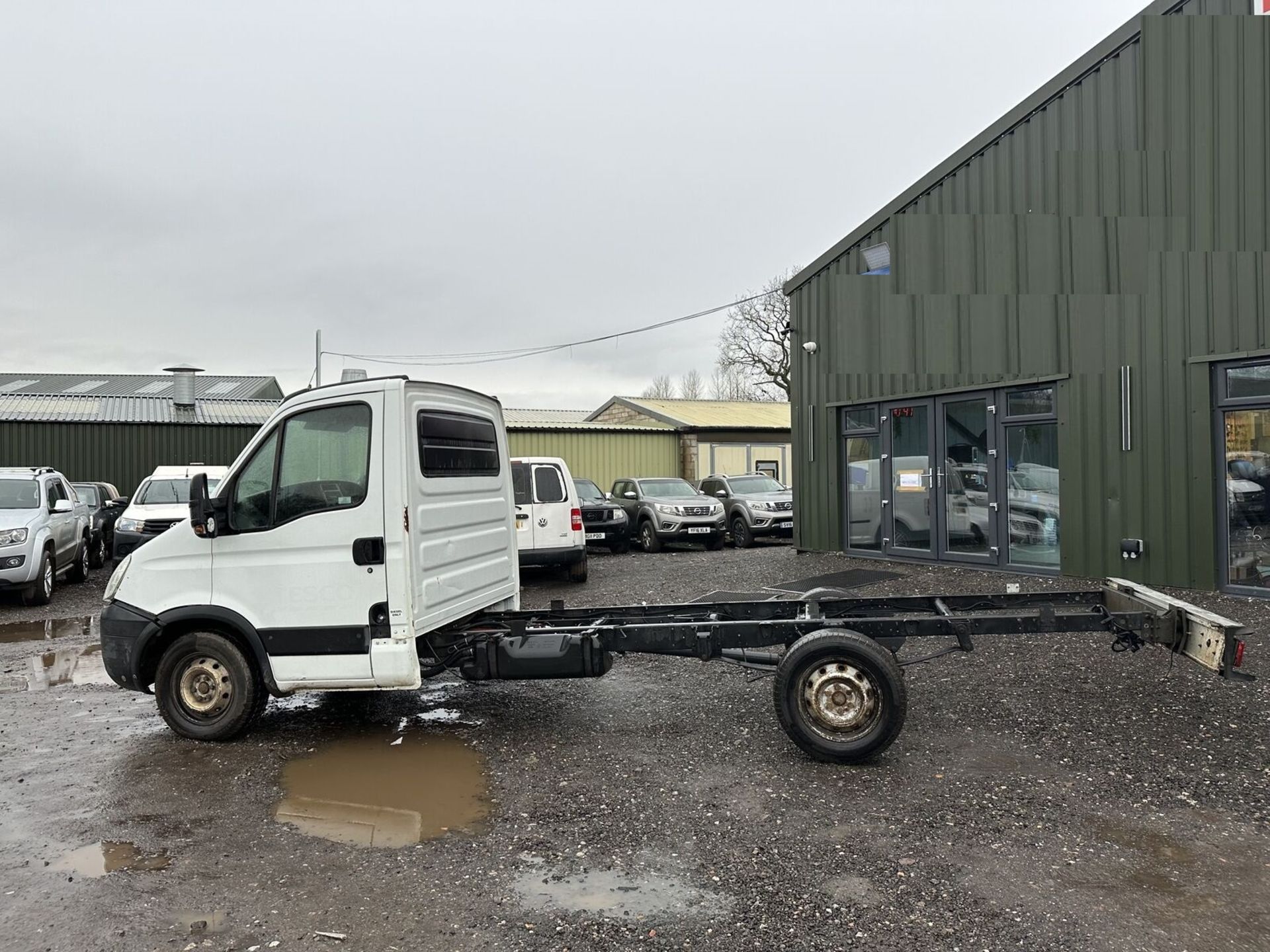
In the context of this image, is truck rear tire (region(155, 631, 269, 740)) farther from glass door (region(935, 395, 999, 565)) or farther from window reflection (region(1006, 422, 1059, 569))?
glass door (region(935, 395, 999, 565))

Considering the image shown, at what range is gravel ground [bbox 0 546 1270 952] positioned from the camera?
376cm

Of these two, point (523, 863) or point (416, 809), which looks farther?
point (416, 809)

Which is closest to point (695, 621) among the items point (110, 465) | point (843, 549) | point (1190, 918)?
point (1190, 918)

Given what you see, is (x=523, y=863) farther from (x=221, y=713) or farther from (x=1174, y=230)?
(x=1174, y=230)

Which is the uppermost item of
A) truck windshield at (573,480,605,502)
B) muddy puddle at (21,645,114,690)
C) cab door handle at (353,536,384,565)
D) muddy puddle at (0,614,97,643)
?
truck windshield at (573,480,605,502)

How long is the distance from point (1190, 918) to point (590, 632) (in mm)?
3489

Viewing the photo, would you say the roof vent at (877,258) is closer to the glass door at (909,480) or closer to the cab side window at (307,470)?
the glass door at (909,480)

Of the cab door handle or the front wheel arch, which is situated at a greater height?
the cab door handle

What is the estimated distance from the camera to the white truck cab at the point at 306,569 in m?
5.83

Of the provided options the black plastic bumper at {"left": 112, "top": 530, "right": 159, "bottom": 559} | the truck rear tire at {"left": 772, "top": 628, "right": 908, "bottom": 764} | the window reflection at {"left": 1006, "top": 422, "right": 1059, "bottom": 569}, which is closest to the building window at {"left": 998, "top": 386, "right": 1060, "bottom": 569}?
the window reflection at {"left": 1006, "top": 422, "right": 1059, "bottom": 569}

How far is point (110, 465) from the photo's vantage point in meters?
25.8

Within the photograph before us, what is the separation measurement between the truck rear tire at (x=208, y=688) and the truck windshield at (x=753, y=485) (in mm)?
15748

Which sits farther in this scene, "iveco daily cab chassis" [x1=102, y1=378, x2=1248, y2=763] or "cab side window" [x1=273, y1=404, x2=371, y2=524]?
"cab side window" [x1=273, y1=404, x2=371, y2=524]

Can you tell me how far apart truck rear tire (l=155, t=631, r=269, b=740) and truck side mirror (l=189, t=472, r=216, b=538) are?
0.68 metres
